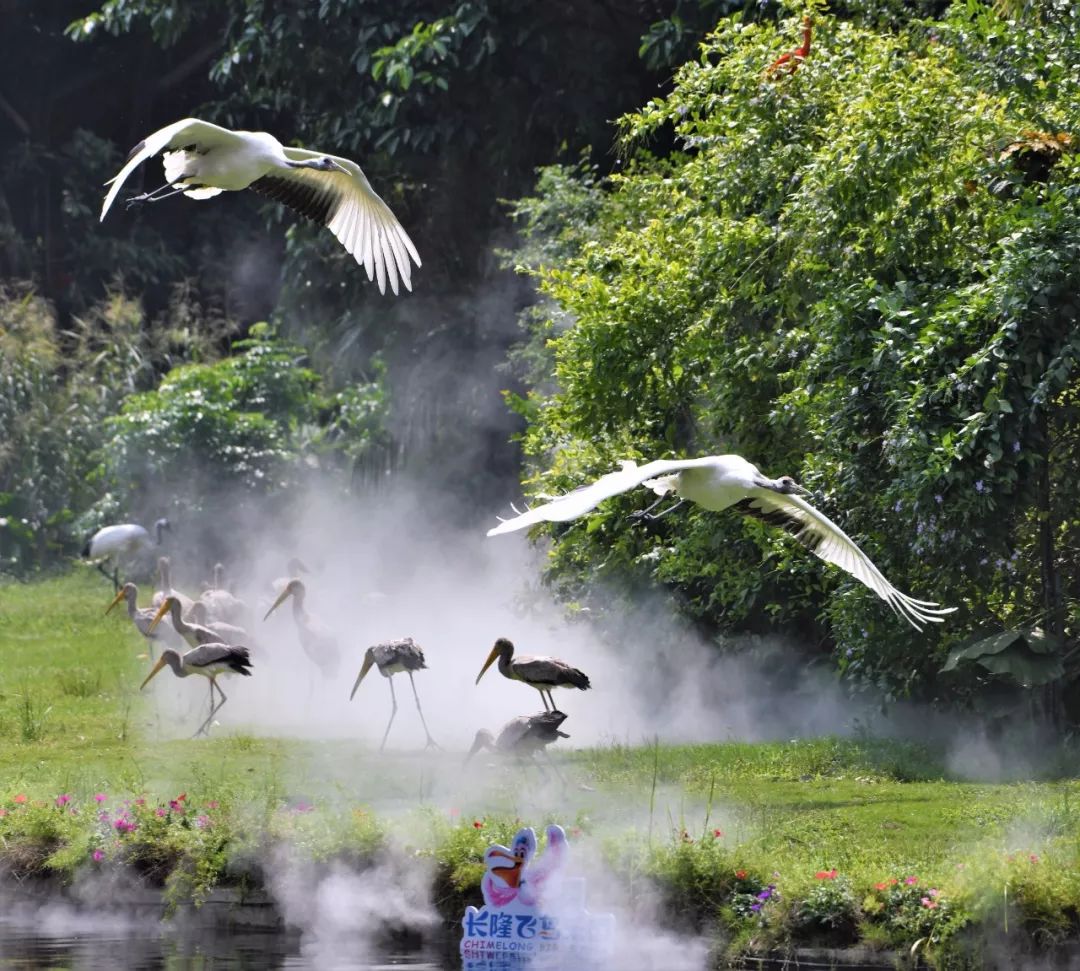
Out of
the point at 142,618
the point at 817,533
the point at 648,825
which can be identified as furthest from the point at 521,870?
the point at 142,618

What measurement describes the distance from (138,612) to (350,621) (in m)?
Result: 3.61

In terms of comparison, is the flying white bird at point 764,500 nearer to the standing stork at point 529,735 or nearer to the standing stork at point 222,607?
the standing stork at point 529,735

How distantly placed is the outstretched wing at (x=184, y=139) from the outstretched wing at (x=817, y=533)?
3.52 m

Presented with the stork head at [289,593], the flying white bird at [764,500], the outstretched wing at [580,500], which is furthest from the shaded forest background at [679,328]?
the outstretched wing at [580,500]

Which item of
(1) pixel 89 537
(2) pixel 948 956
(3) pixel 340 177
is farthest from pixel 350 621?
(2) pixel 948 956

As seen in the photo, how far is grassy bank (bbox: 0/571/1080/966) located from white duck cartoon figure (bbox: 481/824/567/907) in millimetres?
500

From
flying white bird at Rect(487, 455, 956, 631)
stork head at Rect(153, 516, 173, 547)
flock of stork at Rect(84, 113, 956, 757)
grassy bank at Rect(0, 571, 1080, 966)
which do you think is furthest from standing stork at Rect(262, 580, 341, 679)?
stork head at Rect(153, 516, 173, 547)

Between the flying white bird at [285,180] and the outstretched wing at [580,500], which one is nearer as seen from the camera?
the outstretched wing at [580,500]

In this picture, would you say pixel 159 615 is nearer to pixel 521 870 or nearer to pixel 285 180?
pixel 285 180

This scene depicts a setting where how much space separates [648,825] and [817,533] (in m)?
1.94

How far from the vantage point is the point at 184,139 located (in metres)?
11.2

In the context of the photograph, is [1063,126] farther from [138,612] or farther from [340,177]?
[138,612]

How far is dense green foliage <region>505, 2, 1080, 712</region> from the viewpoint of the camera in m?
13.7

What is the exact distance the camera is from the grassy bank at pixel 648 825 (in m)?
9.52
